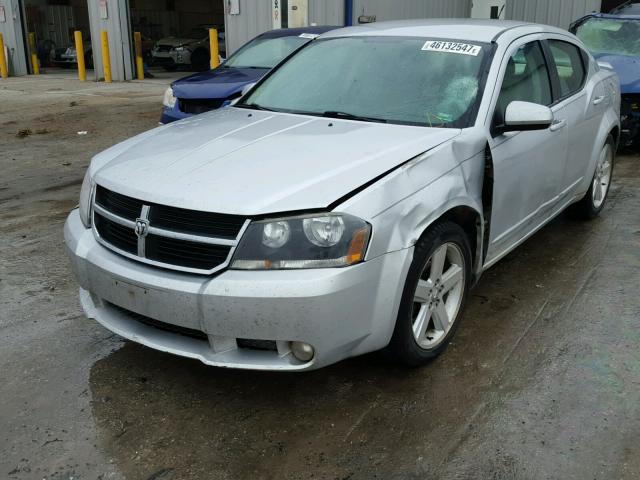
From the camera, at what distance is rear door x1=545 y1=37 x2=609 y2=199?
452 centimetres

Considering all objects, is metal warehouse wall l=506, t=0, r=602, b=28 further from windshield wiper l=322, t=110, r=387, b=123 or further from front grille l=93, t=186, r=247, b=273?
front grille l=93, t=186, r=247, b=273

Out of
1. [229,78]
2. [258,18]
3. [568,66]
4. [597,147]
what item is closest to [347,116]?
[568,66]

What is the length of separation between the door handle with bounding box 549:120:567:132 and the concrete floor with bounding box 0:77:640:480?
98 centimetres

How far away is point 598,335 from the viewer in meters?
3.68

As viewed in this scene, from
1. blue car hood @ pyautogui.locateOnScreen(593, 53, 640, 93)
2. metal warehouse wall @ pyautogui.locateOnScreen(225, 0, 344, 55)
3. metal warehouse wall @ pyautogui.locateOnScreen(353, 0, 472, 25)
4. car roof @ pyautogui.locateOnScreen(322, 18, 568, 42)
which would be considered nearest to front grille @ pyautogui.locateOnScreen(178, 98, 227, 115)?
car roof @ pyautogui.locateOnScreen(322, 18, 568, 42)

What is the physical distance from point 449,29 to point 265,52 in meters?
5.55

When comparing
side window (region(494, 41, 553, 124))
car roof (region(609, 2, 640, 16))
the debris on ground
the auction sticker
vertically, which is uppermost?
car roof (region(609, 2, 640, 16))

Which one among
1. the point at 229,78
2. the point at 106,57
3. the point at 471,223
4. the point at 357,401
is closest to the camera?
the point at 357,401

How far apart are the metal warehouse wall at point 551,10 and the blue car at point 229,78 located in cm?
1115

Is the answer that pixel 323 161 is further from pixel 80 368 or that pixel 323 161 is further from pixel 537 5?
pixel 537 5

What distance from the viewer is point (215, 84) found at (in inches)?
323

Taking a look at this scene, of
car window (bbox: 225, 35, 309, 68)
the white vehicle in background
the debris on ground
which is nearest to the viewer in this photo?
car window (bbox: 225, 35, 309, 68)

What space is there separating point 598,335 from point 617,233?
197cm

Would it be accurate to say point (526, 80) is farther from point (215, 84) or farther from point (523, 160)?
point (215, 84)
